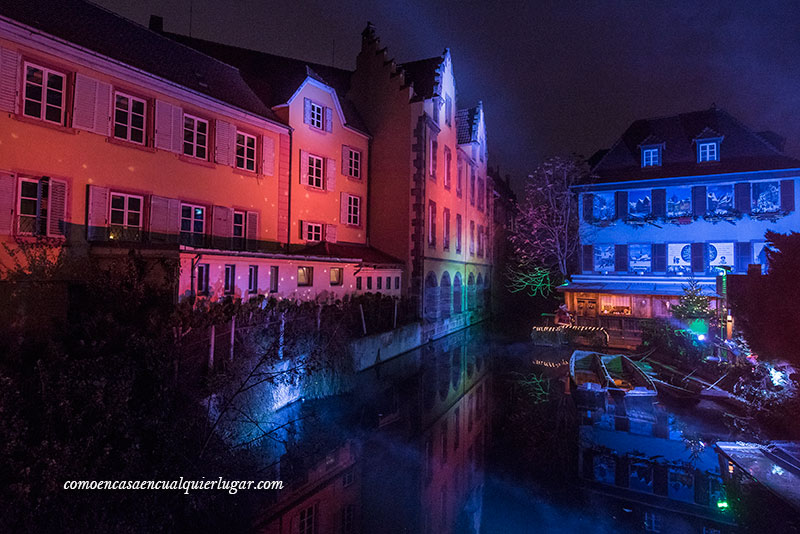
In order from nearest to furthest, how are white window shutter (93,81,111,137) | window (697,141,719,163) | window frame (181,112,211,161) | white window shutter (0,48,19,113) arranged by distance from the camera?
white window shutter (0,48,19,113) → white window shutter (93,81,111,137) → window frame (181,112,211,161) → window (697,141,719,163)

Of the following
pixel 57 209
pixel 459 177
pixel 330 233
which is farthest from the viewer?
pixel 459 177

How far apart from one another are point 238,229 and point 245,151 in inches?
130

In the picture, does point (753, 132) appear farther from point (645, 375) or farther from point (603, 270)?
point (645, 375)

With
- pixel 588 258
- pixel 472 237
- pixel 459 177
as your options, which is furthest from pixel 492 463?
pixel 472 237

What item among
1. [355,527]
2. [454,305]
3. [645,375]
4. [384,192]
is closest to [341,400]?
[355,527]

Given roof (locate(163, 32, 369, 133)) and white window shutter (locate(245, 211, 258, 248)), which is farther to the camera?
roof (locate(163, 32, 369, 133))

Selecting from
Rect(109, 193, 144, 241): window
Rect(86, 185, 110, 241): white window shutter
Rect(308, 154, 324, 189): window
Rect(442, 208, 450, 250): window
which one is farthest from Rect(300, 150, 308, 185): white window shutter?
Rect(442, 208, 450, 250): window

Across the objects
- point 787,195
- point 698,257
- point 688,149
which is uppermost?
point 688,149

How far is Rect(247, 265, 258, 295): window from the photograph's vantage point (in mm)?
15219

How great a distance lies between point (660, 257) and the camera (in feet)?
86.1

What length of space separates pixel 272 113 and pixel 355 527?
17777 mm

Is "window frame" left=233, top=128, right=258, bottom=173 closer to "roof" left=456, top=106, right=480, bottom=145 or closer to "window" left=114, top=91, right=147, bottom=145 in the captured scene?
"window" left=114, top=91, right=147, bottom=145

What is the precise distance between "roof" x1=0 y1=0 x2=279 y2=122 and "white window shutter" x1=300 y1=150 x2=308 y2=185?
78.0 inches

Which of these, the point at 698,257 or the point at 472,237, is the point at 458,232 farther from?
the point at 698,257
